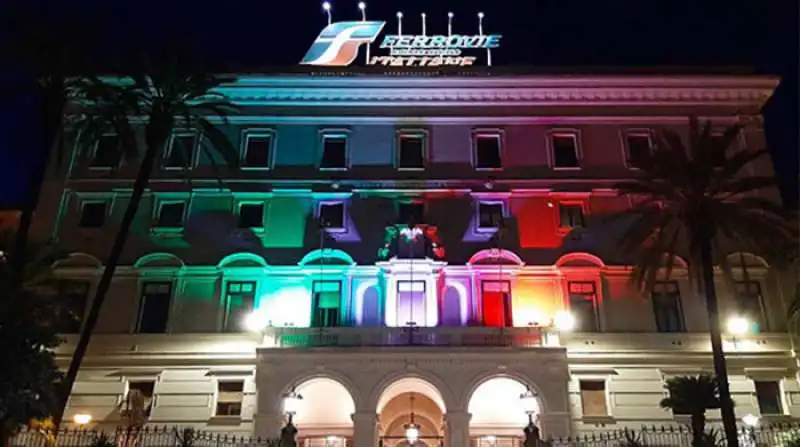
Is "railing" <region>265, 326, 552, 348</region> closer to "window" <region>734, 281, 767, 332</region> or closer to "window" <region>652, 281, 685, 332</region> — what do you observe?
"window" <region>652, 281, 685, 332</region>

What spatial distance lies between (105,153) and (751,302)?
100ft

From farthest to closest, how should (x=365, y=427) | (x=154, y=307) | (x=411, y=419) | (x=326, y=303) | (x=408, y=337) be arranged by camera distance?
1. (x=411, y=419)
2. (x=154, y=307)
3. (x=326, y=303)
4. (x=408, y=337)
5. (x=365, y=427)

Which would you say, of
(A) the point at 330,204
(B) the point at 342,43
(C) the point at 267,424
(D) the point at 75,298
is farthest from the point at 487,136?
(D) the point at 75,298

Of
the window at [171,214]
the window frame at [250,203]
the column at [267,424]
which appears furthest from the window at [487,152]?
the column at [267,424]

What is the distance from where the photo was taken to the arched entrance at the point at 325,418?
33.8 metres

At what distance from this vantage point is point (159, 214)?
36.5 meters

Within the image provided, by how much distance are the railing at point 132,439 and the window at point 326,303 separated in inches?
231

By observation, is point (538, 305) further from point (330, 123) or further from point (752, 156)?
point (330, 123)

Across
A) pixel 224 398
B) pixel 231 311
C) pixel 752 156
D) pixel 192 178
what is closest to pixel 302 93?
pixel 192 178

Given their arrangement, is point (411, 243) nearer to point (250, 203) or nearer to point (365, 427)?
point (250, 203)

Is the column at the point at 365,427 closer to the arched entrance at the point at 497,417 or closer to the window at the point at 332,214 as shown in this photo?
the arched entrance at the point at 497,417

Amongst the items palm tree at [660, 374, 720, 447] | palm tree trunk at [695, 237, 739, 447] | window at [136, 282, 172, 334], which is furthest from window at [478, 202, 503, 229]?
window at [136, 282, 172, 334]

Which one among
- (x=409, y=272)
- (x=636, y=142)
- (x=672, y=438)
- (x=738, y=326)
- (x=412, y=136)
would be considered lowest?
(x=672, y=438)

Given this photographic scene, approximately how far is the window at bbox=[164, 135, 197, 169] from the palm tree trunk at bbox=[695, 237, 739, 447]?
22.9m
